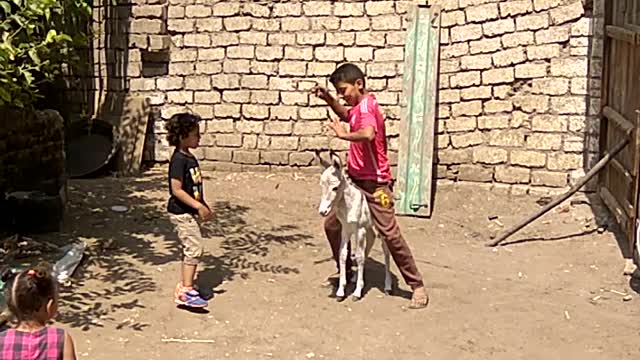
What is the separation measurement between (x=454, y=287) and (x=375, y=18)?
4274 millimetres

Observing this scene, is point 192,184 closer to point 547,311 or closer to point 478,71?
point 547,311

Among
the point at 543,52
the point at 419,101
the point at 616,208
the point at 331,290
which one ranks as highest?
the point at 543,52

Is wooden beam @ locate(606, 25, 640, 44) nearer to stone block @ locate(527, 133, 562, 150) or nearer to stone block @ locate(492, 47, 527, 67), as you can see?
stone block @ locate(492, 47, 527, 67)

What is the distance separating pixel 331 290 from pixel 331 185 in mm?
1015

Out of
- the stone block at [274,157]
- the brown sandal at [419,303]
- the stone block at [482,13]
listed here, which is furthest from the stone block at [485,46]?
the brown sandal at [419,303]

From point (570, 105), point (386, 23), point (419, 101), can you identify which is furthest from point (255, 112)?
point (570, 105)

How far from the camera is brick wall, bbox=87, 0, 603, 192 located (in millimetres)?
8977

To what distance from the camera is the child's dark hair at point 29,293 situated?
323 centimetres

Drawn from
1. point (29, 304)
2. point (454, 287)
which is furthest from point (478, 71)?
point (29, 304)

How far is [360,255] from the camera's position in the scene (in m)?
6.05

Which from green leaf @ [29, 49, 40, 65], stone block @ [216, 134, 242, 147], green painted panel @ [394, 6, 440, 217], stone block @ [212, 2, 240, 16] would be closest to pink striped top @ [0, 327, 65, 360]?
green leaf @ [29, 49, 40, 65]

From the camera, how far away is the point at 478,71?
9.48 metres

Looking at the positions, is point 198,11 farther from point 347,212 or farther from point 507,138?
point 347,212

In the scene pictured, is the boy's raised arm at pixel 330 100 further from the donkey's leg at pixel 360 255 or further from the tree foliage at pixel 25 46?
the tree foliage at pixel 25 46
